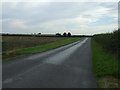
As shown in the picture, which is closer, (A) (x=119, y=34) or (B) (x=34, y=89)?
(B) (x=34, y=89)

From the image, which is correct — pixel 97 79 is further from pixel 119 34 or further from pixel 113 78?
pixel 119 34

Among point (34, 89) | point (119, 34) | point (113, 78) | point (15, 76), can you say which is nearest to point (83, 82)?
point (113, 78)

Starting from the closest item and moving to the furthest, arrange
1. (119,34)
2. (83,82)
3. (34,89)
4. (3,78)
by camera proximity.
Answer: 1. (34,89)
2. (83,82)
3. (3,78)
4. (119,34)

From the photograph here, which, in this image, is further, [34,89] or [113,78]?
[113,78]

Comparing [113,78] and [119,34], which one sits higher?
[119,34]

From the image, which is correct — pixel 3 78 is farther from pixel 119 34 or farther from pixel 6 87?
pixel 119 34

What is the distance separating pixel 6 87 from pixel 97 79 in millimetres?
3871

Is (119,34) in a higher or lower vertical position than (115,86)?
higher

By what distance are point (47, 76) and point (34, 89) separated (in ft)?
5.94

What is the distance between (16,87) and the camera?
581 centimetres

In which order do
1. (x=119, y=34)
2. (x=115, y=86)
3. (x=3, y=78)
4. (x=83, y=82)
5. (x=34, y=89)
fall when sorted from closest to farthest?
(x=34, y=89) < (x=115, y=86) < (x=83, y=82) < (x=3, y=78) < (x=119, y=34)

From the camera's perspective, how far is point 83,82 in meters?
6.56

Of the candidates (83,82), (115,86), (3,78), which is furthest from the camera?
(3,78)

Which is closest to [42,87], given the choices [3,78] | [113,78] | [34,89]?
[34,89]
